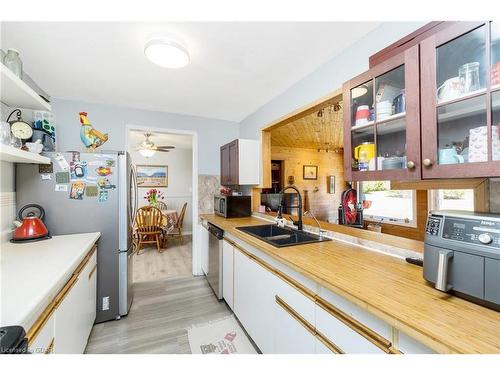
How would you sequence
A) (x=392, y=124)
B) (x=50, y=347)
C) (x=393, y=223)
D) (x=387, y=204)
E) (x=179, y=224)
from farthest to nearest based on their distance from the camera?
(x=179, y=224) → (x=387, y=204) → (x=393, y=223) → (x=392, y=124) → (x=50, y=347)

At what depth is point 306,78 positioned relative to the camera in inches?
81.0

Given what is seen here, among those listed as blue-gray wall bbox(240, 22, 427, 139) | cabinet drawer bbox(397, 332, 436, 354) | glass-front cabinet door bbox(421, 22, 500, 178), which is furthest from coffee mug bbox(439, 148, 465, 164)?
blue-gray wall bbox(240, 22, 427, 139)

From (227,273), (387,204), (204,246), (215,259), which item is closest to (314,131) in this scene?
(387,204)

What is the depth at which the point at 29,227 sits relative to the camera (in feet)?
5.42

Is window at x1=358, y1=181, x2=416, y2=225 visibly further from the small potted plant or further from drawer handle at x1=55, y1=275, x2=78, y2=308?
the small potted plant

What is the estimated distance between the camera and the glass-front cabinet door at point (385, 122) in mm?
989

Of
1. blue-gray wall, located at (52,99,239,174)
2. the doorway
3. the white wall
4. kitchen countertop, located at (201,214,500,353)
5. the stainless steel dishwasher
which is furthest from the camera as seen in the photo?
the white wall

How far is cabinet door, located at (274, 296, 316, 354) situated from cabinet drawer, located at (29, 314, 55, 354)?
115 centimetres

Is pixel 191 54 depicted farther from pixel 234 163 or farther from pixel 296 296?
pixel 296 296

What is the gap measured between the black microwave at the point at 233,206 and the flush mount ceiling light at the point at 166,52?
1.62m

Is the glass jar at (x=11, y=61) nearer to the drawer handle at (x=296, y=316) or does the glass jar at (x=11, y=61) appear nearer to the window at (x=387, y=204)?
the drawer handle at (x=296, y=316)

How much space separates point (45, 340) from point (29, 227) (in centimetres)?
112

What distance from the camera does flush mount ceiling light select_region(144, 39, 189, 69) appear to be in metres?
1.49

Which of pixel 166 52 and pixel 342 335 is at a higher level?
pixel 166 52
